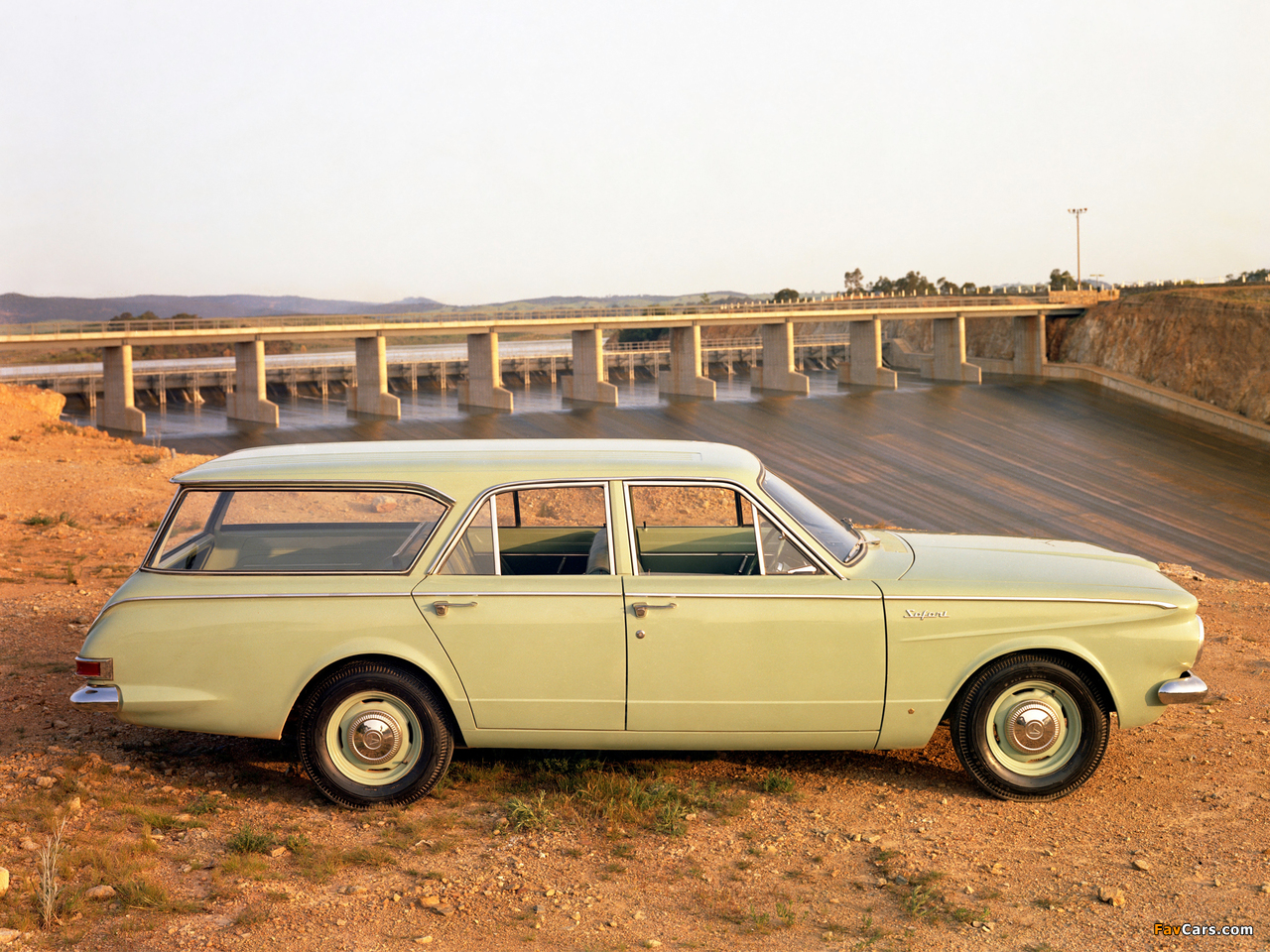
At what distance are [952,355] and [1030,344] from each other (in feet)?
25.6

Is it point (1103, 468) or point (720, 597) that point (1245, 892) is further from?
point (1103, 468)

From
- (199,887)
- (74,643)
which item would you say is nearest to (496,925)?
(199,887)

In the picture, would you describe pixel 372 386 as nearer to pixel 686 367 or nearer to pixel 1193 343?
pixel 686 367

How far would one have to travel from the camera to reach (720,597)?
17.9 ft

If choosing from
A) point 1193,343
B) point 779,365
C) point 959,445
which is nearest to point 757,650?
point 959,445

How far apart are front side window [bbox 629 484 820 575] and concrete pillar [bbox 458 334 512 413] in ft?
212

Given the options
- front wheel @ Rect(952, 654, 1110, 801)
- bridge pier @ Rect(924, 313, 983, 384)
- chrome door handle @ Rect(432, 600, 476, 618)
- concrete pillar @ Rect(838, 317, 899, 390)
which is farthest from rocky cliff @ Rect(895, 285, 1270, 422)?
chrome door handle @ Rect(432, 600, 476, 618)

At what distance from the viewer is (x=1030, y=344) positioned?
87.1 m

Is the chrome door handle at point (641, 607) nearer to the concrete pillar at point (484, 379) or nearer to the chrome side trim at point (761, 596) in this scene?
the chrome side trim at point (761, 596)

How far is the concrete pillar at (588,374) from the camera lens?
72688 millimetres

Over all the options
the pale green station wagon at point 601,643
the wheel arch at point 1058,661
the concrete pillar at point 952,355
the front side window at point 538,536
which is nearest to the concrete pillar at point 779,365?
the concrete pillar at point 952,355

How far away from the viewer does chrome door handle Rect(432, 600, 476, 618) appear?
546 cm

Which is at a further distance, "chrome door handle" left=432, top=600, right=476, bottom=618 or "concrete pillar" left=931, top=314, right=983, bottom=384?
"concrete pillar" left=931, top=314, right=983, bottom=384

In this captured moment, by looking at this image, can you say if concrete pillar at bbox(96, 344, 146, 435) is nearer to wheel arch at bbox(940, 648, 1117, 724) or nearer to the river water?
the river water
